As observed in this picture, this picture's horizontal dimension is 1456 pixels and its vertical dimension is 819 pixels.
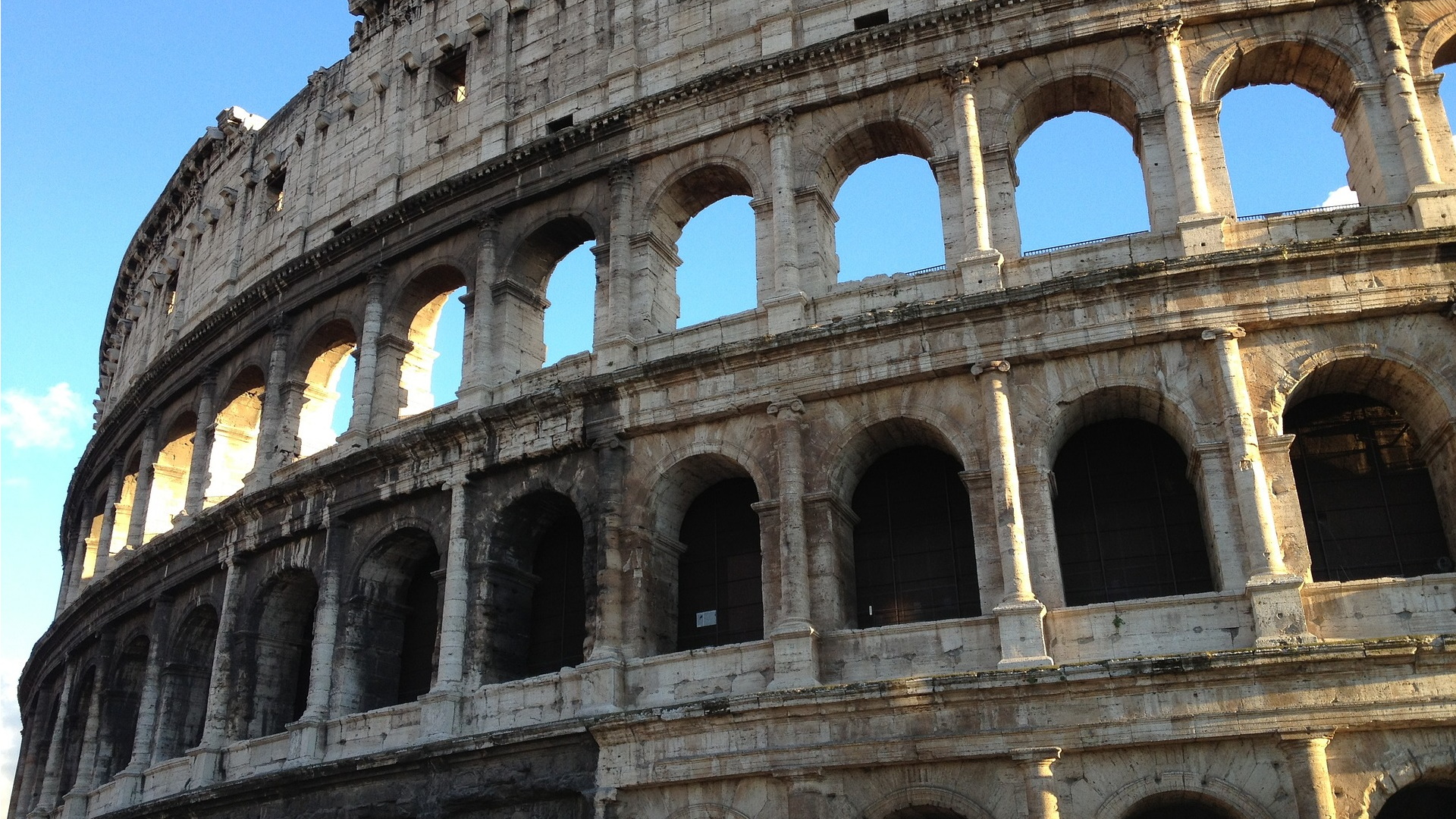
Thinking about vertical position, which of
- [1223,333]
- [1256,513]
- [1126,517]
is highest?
[1223,333]

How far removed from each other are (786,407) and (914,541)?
224 cm

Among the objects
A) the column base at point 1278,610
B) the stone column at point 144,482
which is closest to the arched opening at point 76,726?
the stone column at point 144,482

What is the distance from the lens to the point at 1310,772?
12.3 metres

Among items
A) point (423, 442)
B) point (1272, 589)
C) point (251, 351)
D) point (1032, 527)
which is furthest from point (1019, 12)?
point (251, 351)

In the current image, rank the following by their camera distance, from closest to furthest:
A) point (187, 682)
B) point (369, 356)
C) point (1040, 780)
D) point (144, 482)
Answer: point (1040, 780), point (369, 356), point (187, 682), point (144, 482)

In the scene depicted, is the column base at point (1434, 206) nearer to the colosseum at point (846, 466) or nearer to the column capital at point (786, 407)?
the colosseum at point (846, 466)

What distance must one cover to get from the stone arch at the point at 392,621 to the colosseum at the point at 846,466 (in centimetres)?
6

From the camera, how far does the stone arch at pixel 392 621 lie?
18469 mm

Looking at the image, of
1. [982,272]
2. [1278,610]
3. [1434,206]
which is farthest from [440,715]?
[1434,206]

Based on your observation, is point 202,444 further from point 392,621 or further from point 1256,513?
point 1256,513

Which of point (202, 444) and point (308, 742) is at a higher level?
point (202, 444)

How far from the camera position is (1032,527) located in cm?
1431

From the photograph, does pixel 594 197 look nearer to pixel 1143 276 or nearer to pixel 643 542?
pixel 643 542

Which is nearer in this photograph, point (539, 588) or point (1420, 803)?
point (1420, 803)
